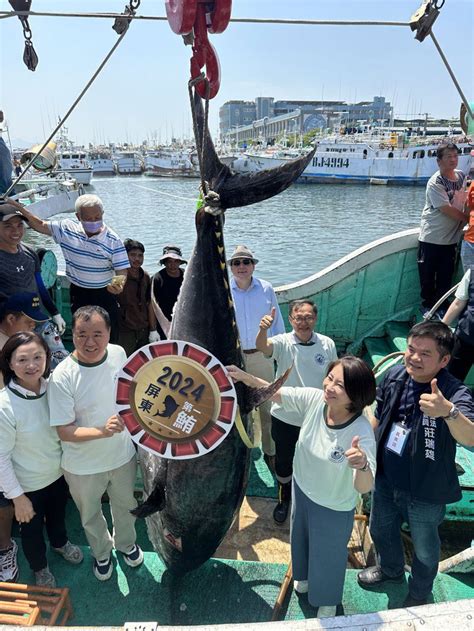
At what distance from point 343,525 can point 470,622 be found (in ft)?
2.59

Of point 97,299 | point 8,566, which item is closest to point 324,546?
point 8,566

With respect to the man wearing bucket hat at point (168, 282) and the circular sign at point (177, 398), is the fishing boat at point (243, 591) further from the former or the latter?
the man wearing bucket hat at point (168, 282)

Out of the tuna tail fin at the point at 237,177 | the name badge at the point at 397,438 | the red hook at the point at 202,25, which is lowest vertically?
the name badge at the point at 397,438

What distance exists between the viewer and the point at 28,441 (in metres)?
2.23

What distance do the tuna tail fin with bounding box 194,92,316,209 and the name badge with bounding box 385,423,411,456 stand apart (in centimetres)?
132

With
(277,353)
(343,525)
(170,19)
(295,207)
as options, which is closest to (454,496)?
(343,525)

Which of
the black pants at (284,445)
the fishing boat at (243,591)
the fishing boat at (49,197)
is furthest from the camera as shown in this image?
the fishing boat at (49,197)

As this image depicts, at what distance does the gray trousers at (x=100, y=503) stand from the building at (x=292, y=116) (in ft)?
209

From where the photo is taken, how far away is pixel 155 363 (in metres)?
1.92

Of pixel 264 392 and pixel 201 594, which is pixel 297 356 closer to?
pixel 264 392

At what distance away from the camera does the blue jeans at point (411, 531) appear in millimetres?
2227

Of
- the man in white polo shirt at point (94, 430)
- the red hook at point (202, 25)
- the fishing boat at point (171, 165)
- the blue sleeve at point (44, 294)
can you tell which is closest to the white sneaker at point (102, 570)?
the man in white polo shirt at point (94, 430)

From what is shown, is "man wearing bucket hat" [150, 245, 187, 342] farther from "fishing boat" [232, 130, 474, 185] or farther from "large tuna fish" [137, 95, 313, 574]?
"fishing boat" [232, 130, 474, 185]

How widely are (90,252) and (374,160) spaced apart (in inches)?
1718
